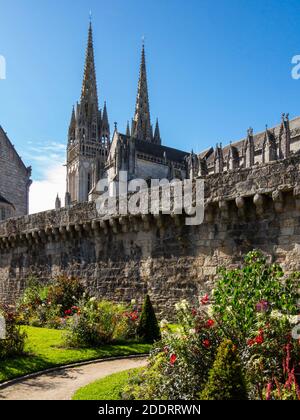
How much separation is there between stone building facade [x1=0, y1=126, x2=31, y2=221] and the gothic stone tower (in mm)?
Answer: 28586

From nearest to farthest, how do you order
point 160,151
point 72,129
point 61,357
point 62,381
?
point 62,381, point 61,357, point 160,151, point 72,129

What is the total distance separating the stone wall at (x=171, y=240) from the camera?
400 inches

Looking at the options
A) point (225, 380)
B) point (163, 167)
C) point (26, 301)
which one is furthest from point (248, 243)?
point (163, 167)

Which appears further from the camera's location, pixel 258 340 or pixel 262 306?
pixel 262 306

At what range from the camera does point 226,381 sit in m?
4.94

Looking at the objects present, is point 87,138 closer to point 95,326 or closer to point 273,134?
point 273,134

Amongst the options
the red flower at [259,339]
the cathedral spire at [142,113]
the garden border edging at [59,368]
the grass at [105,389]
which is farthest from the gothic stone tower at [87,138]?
the red flower at [259,339]

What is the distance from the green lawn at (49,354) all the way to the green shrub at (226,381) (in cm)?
450

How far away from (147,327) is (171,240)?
278cm

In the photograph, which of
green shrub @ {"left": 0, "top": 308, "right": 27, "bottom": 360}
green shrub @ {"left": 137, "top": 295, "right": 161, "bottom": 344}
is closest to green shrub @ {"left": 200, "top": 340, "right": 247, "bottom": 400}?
green shrub @ {"left": 0, "top": 308, "right": 27, "bottom": 360}

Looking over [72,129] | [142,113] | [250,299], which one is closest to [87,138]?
[72,129]

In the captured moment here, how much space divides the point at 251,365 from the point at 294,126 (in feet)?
130

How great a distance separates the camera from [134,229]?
46.2ft
